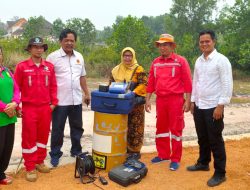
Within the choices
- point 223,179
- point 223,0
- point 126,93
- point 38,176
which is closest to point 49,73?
point 126,93

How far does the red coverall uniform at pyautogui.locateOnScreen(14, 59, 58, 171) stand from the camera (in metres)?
4.47

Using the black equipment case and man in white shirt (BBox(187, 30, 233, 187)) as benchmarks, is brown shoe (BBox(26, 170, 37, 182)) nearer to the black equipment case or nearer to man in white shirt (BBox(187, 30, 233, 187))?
the black equipment case

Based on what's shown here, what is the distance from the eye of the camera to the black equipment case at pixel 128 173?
174 inches

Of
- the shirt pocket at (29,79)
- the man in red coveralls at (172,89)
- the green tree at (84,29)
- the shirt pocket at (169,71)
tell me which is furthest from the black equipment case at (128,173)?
the green tree at (84,29)

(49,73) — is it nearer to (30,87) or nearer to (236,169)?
(30,87)

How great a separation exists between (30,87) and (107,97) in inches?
42.3

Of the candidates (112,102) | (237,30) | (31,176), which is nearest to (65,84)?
(112,102)

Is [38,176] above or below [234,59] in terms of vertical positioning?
below

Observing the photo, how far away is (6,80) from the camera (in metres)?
4.17

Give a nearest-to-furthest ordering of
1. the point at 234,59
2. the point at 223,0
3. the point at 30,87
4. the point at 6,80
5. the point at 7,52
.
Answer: the point at 6,80
the point at 30,87
the point at 7,52
the point at 234,59
the point at 223,0

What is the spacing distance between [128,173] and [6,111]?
1.81 meters

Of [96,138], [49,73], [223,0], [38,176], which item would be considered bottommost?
[38,176]

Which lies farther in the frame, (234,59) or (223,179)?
(234,59)

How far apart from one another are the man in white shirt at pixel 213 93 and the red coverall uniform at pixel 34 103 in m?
2.12
